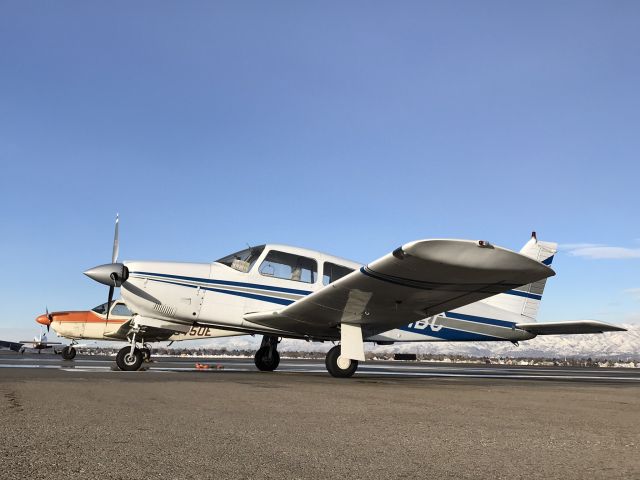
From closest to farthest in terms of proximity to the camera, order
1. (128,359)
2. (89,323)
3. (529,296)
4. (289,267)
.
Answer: (128,359), (289,267), (529,296), (89,323)

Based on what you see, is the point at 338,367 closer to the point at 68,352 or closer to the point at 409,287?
the point at 409,287

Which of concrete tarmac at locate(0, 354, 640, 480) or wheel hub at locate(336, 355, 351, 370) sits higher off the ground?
wheel hub at locate(336, 355, 351, 370)

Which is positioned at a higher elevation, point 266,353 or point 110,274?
point 110,274

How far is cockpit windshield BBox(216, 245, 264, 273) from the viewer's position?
1297cm

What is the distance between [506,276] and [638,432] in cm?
497

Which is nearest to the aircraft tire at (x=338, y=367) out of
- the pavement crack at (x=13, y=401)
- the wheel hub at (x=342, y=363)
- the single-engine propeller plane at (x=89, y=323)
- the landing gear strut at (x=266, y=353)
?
the wheel hub at (x=342, y=363)

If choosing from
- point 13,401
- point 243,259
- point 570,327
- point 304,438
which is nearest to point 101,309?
point 243,259

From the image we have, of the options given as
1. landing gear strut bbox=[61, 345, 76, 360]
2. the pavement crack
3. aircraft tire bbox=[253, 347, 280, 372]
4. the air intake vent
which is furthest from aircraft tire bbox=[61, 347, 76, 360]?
the pavement crack

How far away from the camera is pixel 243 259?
1310 cm

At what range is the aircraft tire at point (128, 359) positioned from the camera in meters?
12.3

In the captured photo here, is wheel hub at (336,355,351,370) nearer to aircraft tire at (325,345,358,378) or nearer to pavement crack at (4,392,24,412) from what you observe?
aircraft tire at (325,345,358,378)

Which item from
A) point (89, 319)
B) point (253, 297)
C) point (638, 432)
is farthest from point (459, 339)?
point (89, 319)

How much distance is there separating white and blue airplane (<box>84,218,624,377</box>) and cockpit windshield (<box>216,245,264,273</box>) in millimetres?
25

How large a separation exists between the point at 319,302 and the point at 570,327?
6244 mm
